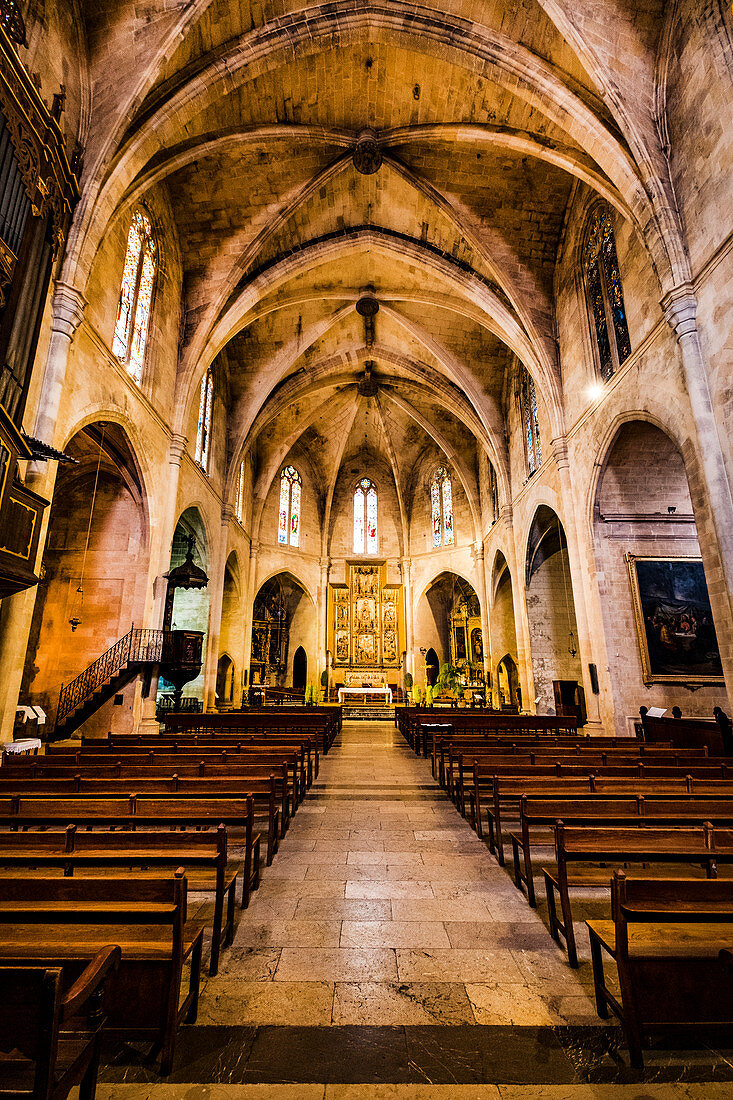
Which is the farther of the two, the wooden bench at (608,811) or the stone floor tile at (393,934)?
the wooden bench at (608,811)

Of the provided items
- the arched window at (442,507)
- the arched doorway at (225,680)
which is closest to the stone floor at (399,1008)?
the arched doorway at (225,680)

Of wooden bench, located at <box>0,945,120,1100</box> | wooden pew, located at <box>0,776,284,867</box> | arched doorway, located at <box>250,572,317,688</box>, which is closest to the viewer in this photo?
wooden bench, located at <box>0,945,120,1100</box>

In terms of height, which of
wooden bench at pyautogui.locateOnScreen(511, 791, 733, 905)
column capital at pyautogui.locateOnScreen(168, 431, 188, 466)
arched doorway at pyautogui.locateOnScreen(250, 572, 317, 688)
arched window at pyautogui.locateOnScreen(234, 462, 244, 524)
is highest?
arched window at pyautogui.locateOnScreen(234, 462, 244, 524)

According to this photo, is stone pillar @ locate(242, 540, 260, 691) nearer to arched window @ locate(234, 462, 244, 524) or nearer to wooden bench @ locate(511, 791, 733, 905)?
arched window @ locate(234, 462, 244, 524)

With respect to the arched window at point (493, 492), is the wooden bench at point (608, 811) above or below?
below

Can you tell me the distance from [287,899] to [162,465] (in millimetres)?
12594

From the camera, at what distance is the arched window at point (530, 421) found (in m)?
17.5

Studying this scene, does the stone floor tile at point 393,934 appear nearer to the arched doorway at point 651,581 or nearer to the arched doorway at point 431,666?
the arched doorway at point 651,581

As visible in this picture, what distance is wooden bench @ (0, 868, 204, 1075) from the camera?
2088 mm

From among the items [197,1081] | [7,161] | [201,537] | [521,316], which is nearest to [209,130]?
[7,161]

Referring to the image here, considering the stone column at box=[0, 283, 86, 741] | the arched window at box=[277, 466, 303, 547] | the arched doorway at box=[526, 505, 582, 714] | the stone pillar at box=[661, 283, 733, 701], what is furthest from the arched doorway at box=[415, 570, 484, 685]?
the stone column at box=[0, 283, 86, 741]

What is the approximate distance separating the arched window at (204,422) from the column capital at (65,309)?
801cm

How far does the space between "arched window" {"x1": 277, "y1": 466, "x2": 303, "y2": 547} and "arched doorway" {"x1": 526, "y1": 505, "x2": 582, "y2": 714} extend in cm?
1307

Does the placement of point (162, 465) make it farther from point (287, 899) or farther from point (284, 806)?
point (287, 899)
